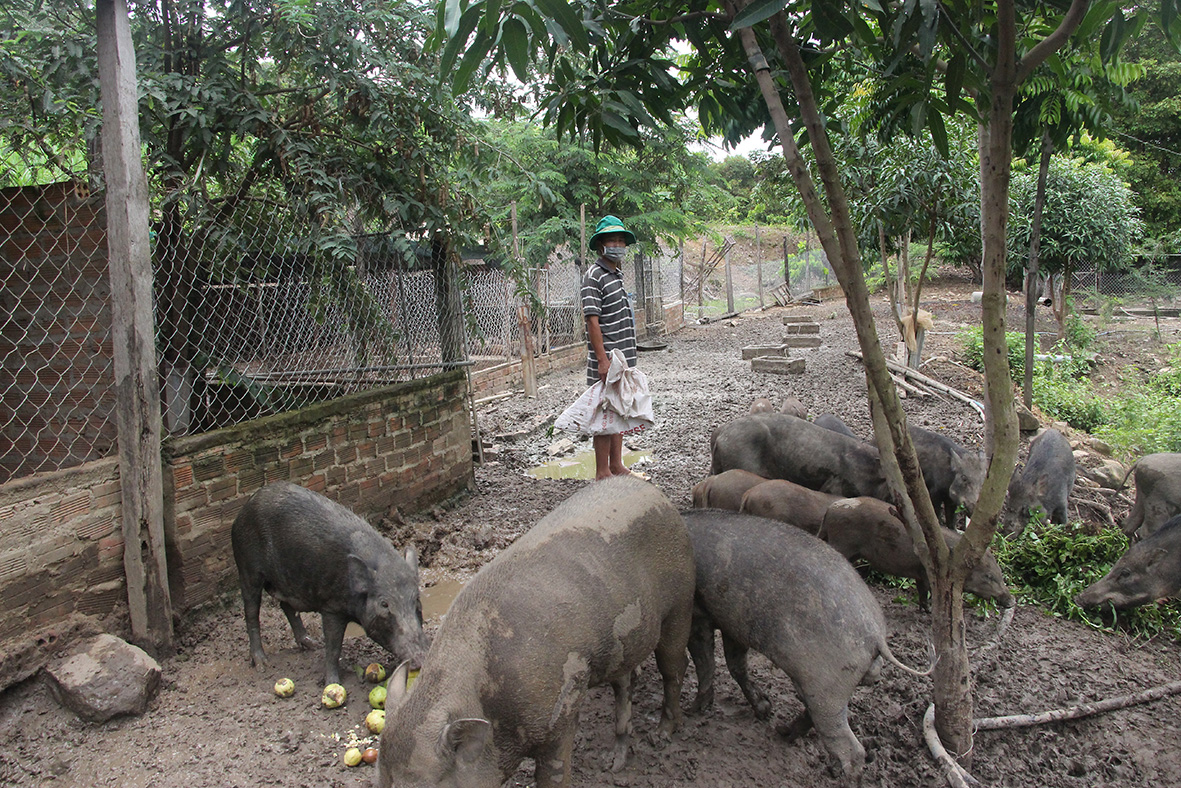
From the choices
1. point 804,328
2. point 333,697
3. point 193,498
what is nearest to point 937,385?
point 804,328

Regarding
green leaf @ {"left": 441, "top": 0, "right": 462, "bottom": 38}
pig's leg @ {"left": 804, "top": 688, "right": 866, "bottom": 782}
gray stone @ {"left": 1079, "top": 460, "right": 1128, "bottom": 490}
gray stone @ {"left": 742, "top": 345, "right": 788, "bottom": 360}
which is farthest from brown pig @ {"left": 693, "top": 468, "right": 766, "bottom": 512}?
gray stone @ {"left": 742, "top": 345, "right": 788, "bottom": 360}

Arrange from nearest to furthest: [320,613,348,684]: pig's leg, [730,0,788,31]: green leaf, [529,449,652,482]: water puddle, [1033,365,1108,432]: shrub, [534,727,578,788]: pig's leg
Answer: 1. [730,0,788,31]: green leaf
2. [534,727,578,788]: pig's leg
3. [320,613,348,684]: pig's leg
4. [529,449,652,482]: water puddle
5. [1033,365,1108,432]: shrub

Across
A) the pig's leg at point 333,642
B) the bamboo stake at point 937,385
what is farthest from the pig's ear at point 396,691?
the bamboo stake at point 937,385

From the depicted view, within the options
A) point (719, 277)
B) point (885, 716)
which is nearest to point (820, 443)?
point (885, 716)

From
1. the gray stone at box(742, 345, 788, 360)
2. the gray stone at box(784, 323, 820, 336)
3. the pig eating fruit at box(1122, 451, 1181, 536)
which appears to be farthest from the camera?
the gray stone at box(784, 323, 820, 336)

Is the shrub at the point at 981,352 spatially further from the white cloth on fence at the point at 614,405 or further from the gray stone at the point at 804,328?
the white cloth on fence at the point at 614,405

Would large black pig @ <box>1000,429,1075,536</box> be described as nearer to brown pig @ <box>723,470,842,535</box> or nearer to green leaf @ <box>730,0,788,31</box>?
brown pig @ <box>723,470,842,535</box>

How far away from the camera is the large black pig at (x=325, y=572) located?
3.37 metres

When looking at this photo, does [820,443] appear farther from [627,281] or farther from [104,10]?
[627,281]

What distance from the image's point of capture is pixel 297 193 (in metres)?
4.93

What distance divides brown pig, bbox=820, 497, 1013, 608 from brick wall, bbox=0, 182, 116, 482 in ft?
13.4

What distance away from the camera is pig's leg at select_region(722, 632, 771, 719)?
3154 millimetres

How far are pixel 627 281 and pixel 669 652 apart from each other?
1443 cm

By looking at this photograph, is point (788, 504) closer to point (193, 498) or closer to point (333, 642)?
point (333, 642)
